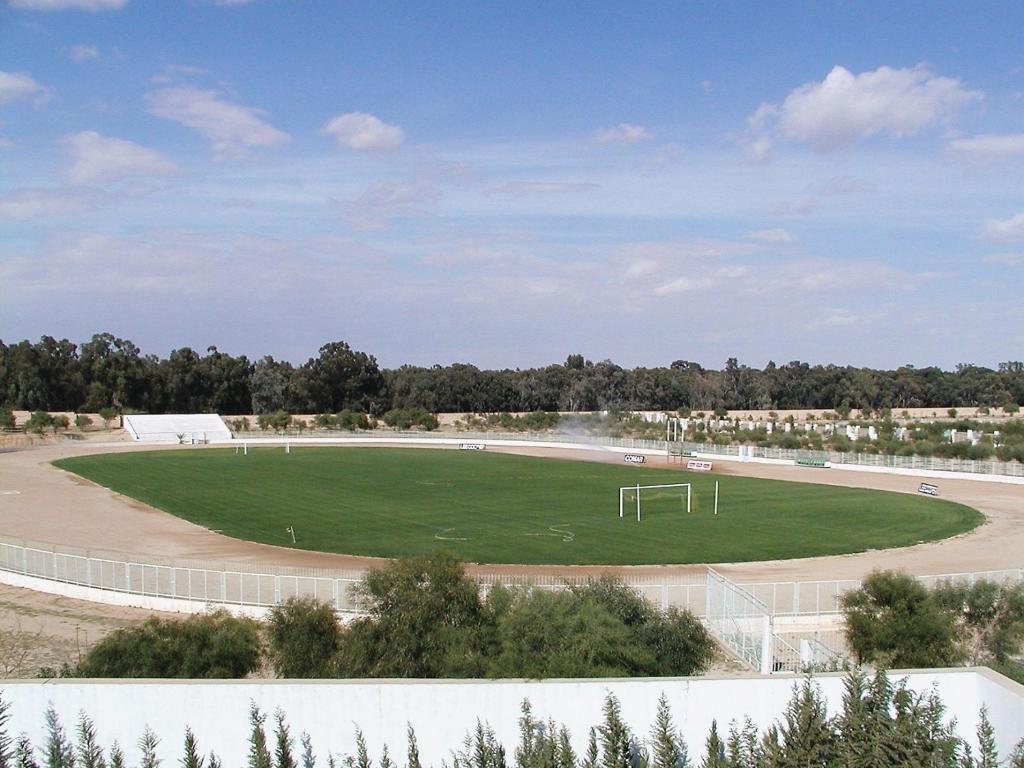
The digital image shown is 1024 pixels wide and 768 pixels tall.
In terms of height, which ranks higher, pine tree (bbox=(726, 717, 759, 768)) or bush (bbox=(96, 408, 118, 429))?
bush (bbox=(96, 408, 118, 429))

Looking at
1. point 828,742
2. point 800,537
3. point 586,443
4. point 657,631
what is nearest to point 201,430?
point 586,443

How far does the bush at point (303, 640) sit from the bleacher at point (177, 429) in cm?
8383

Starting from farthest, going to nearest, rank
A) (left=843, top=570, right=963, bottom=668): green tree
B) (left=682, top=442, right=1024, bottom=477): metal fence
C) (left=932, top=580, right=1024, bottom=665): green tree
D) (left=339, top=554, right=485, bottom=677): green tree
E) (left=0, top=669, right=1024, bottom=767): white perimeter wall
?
(left=682, top=442, right=1024, bottom=477): metal fence, (left=932, top=580, right=1024, bottom=665): green tree, (left=843, top=570, right=963, bottom=668): green tree, (left=339, top=554, right=485, bottom=677): green tree, (left=0, top=669, right=1024, bottom=767): white perimeter wall

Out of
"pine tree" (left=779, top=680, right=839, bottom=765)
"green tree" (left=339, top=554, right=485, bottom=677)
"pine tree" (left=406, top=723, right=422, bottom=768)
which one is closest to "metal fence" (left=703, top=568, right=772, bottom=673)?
"green tree" (left=339, top=554, right=485, bottom=677)

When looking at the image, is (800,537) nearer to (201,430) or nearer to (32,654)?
(32,654)

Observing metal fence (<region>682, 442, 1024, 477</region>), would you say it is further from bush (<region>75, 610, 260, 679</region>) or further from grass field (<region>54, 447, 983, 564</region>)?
bush (<region>75, 610, 260, 679</region>)

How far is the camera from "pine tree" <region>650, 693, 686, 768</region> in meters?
11.7

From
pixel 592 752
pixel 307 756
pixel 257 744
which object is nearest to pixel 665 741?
pixel 592 752

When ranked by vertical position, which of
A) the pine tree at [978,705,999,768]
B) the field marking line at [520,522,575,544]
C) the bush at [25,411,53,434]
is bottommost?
the field marking line at [520,522,575,544]

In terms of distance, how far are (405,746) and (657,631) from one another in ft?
27.3

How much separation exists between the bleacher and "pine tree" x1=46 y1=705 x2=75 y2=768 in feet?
299

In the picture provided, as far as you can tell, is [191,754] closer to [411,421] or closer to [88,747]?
[88,747]

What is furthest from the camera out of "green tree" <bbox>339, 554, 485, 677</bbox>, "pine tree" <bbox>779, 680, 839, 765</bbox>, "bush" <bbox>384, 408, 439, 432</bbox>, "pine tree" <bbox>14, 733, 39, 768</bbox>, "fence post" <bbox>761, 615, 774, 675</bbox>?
"bush" <bbox>384, 408, 439, 432</bbox>

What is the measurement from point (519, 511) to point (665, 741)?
35.9 m
